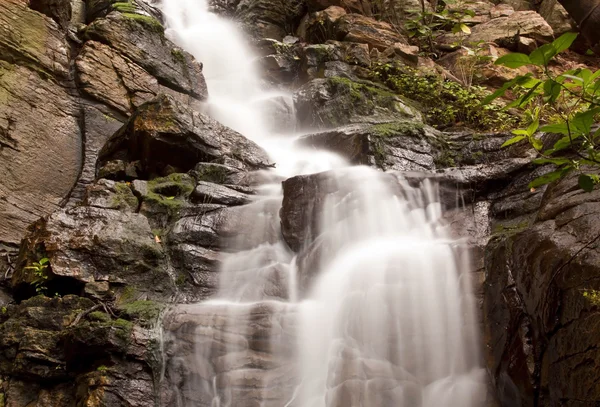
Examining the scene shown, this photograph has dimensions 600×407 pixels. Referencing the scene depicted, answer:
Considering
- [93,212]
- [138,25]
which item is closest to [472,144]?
[93,212]

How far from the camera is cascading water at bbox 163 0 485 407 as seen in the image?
4578 mm

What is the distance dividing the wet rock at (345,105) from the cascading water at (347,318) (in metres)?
3.94

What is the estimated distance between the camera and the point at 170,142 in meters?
8.47

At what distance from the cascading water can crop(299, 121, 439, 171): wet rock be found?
136cm

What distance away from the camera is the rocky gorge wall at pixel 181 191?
3914 millimetres

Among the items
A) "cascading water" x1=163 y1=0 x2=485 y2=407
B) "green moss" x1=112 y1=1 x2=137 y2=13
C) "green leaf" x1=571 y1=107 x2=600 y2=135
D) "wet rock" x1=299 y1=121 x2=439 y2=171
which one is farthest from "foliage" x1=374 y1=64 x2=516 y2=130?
"green leaf" x1=571 y1=107 x2=600 y2=135

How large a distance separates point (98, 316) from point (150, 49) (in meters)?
8.32

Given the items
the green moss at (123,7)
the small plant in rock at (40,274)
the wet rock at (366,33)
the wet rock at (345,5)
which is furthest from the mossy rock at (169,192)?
the wet rock at (345,5)

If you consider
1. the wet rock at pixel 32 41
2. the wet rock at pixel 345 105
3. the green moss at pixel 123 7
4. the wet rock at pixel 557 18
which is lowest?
the wet rock at pixel 345 105

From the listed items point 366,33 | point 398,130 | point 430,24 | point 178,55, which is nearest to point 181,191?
point 398,130

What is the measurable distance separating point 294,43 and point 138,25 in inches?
210

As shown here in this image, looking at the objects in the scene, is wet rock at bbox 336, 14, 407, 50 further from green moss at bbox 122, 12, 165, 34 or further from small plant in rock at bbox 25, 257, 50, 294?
small plant in rock at bbox 25, 257, 50, 294

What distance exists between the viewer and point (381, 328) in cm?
489

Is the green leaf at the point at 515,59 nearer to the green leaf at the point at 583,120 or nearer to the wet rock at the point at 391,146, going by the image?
the green leaf at the point at 583,120
